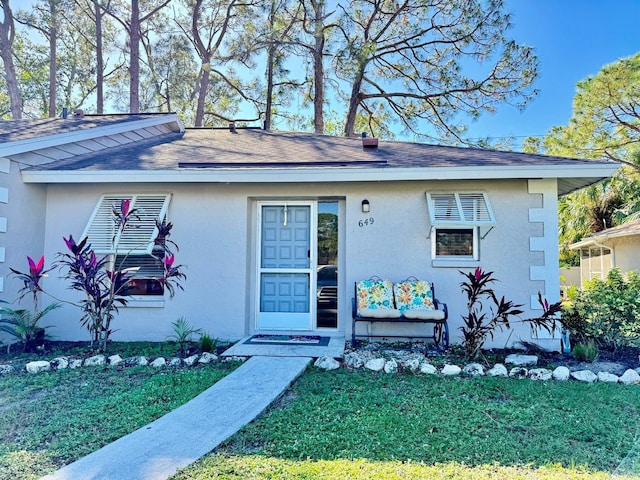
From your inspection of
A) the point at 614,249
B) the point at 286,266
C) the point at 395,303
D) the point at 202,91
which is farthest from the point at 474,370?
the point at 202,91

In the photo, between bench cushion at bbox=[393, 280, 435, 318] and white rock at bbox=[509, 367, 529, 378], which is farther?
bench cushion at bbox=[393, 280, 435, 318]

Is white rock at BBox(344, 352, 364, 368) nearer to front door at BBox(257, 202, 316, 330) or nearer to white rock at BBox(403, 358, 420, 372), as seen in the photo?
white rock at BBox(403, 358, 420, 372)

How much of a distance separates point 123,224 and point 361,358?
12.6 feet

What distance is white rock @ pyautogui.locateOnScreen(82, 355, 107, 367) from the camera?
514cm

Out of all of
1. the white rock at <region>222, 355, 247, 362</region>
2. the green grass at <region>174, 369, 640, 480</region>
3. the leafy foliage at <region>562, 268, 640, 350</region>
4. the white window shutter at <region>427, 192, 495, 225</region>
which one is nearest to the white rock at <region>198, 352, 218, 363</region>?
the white rock at <region>222, 355, 247, 362</region>

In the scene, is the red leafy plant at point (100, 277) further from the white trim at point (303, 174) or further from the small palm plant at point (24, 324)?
the white trim at point (303, 174)

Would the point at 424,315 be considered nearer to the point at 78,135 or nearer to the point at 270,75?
the point at 78,135

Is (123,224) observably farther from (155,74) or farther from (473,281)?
(155,74)

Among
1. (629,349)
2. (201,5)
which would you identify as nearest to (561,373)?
(629,349)

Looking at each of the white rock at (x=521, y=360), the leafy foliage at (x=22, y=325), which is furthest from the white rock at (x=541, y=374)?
the leafy foliage at (x=22, y=325)

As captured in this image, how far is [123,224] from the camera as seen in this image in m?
5.66

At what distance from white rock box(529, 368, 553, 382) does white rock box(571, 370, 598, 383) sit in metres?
0.27

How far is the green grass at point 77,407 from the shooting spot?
2.93 m

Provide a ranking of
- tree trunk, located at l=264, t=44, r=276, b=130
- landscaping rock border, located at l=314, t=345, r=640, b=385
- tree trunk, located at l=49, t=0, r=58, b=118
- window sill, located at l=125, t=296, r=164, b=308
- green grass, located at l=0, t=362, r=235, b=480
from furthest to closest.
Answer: tree trunk, located at l=49, t=0, r=58, b=118, tree trunk, located at l=264, t=44, r=276, b=130, window sill, located at l=125, t=296, r=164, b=308, landscaping rock border, located at l=314, t=345, r=640, b=385, green grass, located at l=0, t=362, r=235, b=480
